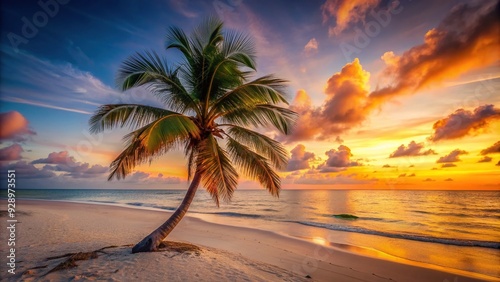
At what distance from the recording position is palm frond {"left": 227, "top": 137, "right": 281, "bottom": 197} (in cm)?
756

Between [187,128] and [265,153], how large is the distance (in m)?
2.81

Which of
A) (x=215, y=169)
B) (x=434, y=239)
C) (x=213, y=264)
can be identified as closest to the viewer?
(x=213, y=264)

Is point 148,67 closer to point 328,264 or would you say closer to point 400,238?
point 328,264

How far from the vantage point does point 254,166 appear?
24.9 feet

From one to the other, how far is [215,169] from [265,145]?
1935mm

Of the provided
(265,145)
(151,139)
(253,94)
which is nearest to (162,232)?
(151,139)

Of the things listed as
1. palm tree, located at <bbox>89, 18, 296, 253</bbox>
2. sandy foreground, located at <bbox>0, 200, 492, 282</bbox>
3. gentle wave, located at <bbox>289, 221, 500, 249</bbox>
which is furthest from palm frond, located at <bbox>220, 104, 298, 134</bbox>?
gentle wave, located at <bbox>289, 221, 500, 249</bbox>

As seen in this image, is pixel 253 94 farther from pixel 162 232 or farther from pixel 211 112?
pixel 162 232

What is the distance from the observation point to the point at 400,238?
14.1 metres

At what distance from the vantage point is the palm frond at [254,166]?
756cm

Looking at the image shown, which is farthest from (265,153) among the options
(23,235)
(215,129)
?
(23,235)

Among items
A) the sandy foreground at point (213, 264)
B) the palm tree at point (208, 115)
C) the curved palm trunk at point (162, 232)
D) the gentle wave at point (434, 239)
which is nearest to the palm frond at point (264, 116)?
the palm tree at point (208, 115)

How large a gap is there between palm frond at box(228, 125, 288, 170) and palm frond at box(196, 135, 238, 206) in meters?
1.20

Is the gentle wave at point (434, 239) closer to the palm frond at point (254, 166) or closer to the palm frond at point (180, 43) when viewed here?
the palm frond at point (254, 166)
